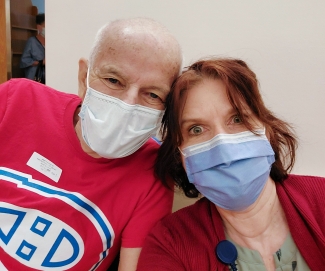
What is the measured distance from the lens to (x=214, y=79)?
1020 mm

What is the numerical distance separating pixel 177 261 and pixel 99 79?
0.61m

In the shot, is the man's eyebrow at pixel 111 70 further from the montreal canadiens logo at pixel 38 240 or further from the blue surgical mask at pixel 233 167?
the montreal canadiens logo at pixel 38 240

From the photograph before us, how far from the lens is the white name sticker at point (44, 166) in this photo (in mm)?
1171

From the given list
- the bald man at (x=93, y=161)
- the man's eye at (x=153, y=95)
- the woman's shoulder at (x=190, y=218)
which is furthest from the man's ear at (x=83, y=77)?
the woman's shoulder at (x=190, y=218)

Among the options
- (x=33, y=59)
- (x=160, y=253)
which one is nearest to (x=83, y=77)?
(x=160, y=253)

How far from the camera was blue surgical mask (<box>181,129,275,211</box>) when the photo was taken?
926mm

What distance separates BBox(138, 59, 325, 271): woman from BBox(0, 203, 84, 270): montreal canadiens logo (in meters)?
0.25

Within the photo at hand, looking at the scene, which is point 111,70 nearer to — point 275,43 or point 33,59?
point 275,43

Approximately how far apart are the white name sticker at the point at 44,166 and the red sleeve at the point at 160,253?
38cm

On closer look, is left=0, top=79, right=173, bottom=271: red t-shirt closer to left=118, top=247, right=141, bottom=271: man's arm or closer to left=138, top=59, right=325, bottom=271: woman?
left=118, top=247, right=141, bottom=271: man's arm

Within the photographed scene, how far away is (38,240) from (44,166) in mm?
244

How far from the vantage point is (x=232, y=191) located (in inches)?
36.7

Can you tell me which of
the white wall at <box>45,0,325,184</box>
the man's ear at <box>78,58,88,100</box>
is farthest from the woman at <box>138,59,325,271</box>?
the white wall at <box>45,0,325,184</box>

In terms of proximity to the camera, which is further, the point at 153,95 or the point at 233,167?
the point at 153,95
